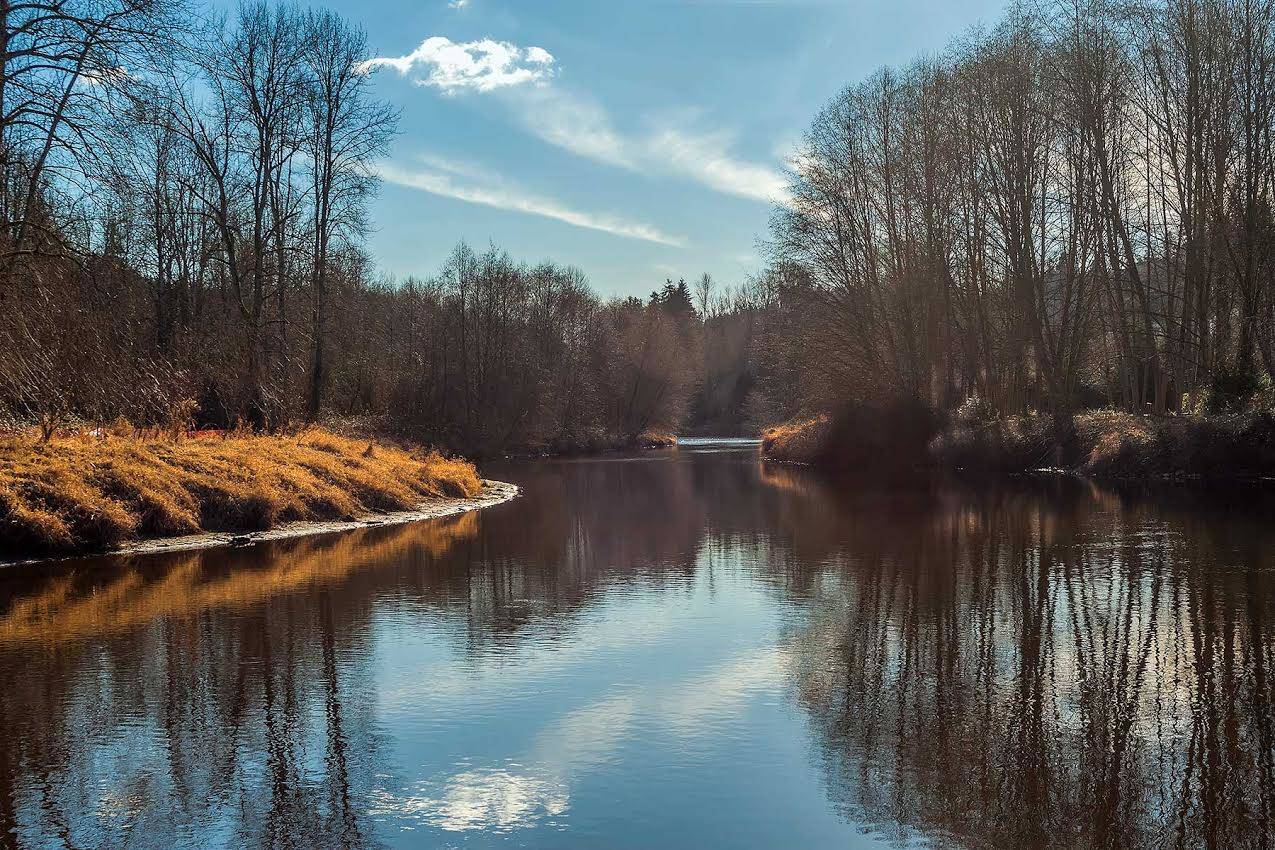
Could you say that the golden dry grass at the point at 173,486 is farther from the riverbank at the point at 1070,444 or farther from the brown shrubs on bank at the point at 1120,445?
the riverbank at the point at 1070,444

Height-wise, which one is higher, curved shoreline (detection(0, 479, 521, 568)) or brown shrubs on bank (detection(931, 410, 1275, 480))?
brown shrubs on bank (detection(931, 410, 1275, 480))

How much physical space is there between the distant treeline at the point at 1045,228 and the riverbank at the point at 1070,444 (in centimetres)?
120

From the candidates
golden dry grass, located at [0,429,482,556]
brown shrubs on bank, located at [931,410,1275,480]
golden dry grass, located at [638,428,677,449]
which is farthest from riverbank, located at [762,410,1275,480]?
golden dry grass, located at [638,428,677,449]

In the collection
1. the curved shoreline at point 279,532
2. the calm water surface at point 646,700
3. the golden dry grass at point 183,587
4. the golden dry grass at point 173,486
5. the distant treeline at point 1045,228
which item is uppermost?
the distant treeline at point 1045,228

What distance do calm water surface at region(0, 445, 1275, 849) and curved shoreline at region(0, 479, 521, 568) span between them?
0.62 m

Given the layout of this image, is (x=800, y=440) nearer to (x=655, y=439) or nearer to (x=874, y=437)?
(x=874, y=437)

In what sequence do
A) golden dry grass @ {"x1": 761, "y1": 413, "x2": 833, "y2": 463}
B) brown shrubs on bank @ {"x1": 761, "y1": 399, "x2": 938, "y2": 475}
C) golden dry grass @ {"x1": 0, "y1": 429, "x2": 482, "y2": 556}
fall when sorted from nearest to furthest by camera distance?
golden dry grass @ {"x1": 0, "y1": 429, "x2": 482, "y2": 556} → brown shrubs on bank @ {"x1": 761, "y1": 399, "x2": 938, "y2": 475} → golden dry grass @ {"x1": 761, "y1": 413, "x2": 833, "y2": 463}

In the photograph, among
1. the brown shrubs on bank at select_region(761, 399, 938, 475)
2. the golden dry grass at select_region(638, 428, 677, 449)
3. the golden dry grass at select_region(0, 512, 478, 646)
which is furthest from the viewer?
the golden dry grass at select_region(638, 428, 677, 449)

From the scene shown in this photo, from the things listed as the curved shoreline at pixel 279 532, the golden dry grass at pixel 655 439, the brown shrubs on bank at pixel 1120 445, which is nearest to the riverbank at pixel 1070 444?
the brown shrubs on bank at pixel 1120 445

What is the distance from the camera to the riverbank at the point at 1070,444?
90.8 ft

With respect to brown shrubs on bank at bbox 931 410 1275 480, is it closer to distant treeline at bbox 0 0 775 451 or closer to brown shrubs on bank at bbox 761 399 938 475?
brown shrubs on bank at bbox 761 399 938 475

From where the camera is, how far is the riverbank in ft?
90.8

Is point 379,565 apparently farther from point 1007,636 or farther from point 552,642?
point 1007,636

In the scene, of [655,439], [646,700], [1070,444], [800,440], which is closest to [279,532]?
[646,700]
